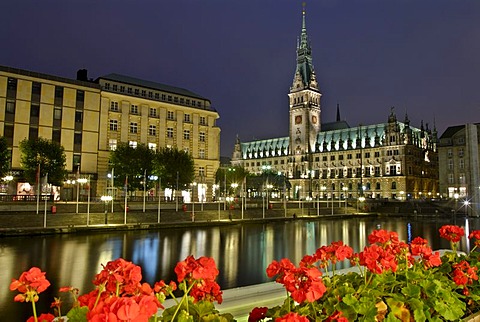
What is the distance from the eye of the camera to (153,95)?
88.4 m

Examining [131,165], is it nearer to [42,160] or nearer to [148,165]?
[148,165]

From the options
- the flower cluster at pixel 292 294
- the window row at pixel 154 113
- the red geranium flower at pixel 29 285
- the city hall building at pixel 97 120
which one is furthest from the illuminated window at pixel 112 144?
the red geranium flower at pixel 29 285

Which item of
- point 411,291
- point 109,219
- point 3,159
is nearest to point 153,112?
point 3,159

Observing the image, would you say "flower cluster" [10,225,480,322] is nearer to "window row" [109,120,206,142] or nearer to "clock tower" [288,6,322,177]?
"window row" [109,120,206,142]

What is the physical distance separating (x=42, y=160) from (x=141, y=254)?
41.1 meters

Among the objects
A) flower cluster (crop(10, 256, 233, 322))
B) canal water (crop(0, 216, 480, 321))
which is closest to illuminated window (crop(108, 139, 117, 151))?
canal water (crop(0, 216, 480, 321))

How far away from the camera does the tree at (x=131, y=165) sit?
70.2 meters

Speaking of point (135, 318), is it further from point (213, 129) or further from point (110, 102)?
point (213, 129)

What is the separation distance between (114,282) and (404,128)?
164 m

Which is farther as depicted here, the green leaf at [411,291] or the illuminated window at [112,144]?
the illuminated window at [112,144]

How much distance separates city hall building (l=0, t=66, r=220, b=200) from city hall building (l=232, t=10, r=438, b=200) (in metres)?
43.1

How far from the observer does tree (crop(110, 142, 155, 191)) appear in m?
70.2

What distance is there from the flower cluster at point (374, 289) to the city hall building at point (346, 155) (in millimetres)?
118574

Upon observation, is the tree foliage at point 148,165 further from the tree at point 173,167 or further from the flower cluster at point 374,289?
the flower cluster at point 374,289
